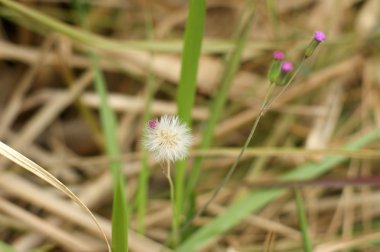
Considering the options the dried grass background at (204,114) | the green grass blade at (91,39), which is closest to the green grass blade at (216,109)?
the dried grass background at (204,114)

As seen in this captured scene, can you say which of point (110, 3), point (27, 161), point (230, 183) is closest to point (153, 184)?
point (230, 183)

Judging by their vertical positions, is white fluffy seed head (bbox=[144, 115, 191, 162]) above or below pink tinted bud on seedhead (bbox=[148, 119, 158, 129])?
below

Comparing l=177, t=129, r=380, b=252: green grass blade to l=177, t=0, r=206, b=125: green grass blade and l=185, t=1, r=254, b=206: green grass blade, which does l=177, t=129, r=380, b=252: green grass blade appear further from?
l=177, t=0, r=206, b=125: green grass blade

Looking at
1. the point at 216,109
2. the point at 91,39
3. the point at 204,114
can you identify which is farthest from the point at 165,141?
the point at 204,114

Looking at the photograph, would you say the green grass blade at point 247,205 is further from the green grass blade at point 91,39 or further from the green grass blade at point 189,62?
the green grass blade at point 91,39

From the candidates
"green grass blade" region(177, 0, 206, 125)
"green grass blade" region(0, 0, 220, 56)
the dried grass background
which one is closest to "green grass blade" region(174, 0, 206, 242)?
"green grass blade" region(177, 0, 206, 125)

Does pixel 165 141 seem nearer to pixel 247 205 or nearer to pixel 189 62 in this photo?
pixel 189 62
